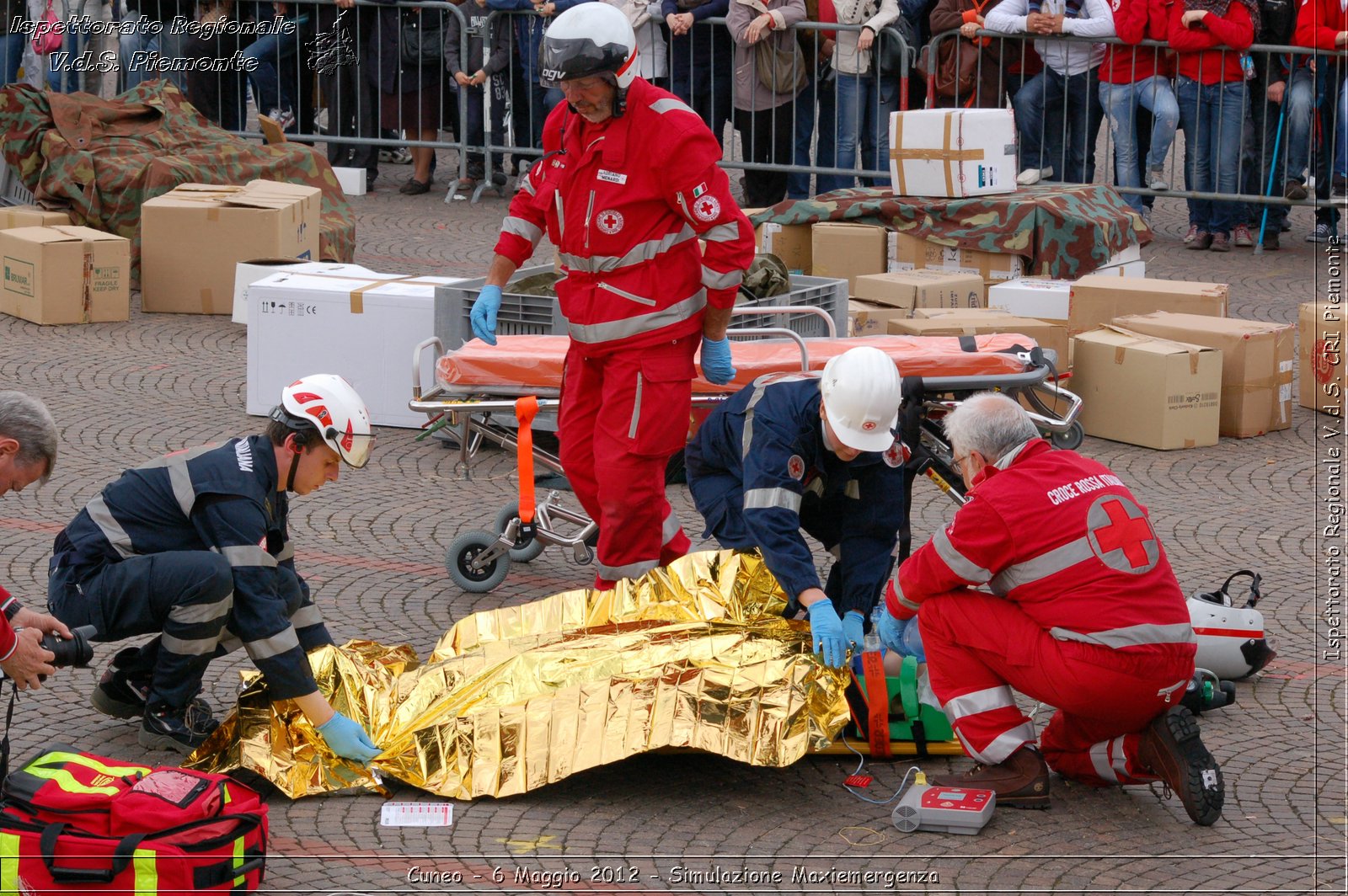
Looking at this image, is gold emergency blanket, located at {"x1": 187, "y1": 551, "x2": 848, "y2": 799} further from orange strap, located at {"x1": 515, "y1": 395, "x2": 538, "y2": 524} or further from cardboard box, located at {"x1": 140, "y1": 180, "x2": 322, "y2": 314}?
cardboard box, located at {"x1": 140, "y1": 180, "x2": 322, "y2": 314}

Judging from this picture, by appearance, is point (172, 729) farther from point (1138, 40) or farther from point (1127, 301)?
point (1138, 40)

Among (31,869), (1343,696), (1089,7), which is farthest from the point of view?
(1089,7)

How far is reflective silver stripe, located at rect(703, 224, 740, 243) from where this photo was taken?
5.46 metres

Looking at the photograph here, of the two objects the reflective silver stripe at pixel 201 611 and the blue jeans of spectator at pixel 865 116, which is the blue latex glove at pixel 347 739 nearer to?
the reflective silver stripe at pixel 201 611

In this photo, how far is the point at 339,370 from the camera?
8305 mm

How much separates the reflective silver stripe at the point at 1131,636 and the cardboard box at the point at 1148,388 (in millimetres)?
3949

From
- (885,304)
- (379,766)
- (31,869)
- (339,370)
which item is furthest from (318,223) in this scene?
(31,869)

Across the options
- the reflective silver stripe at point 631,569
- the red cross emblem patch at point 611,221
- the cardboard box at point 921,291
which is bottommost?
the reflective silver stripe at point 631,569

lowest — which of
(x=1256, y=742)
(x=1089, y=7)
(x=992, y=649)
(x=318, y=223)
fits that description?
(x=1256, y=742)

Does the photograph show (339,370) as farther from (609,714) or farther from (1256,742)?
(1256,742)

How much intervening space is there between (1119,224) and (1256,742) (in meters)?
5.89

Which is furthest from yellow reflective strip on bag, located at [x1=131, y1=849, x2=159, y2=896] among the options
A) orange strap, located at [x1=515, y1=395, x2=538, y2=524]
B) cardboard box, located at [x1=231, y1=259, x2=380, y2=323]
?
cardboard box, located at [x1=231, y1=259, x2=380, y2=323]

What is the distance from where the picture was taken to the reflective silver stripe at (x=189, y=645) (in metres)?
4.71

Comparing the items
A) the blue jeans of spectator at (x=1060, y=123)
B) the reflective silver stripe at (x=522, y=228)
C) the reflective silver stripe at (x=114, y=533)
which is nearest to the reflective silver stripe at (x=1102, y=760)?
the reflective silver stripe at (x=522, y=228)
